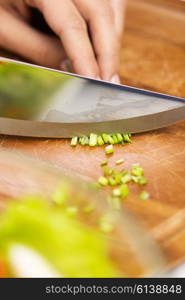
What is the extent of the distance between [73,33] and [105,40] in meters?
0.08

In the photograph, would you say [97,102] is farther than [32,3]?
No

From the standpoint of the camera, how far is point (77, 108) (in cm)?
116

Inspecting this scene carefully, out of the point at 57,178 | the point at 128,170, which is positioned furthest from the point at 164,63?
the point at 57,178

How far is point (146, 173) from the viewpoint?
1.07 meters

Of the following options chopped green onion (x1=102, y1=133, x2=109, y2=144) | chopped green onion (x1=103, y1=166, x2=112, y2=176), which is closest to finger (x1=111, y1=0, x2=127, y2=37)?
chopped green onion (x1=102, y1=133, x2=109, y2=144)

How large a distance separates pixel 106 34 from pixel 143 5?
49 centimetres

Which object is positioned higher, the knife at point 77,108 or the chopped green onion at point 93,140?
the knife at point 77,108

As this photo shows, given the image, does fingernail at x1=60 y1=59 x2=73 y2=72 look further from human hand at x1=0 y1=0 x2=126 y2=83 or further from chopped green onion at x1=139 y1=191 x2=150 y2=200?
chopped green onion at x1=139 y1=191 x2=150 y2=200

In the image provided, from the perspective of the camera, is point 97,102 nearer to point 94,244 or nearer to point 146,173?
point 146,173

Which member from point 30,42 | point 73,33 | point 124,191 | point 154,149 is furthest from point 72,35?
point 124,191

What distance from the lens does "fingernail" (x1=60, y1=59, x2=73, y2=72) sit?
1387 mm

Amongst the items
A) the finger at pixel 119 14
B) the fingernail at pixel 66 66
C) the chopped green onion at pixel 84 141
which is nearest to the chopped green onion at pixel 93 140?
the chopped green onion at pixel 84 141

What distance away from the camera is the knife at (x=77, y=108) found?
1.13 meters

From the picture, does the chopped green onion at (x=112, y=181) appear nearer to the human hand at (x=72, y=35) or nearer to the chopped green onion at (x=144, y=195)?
the chopped green onion at (x=144, y=195)
